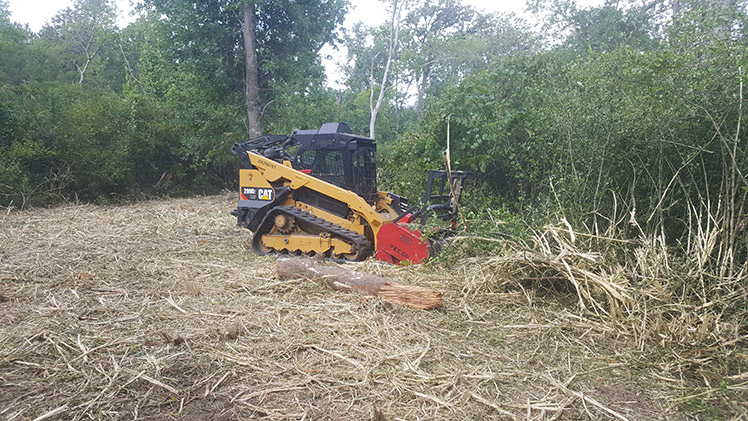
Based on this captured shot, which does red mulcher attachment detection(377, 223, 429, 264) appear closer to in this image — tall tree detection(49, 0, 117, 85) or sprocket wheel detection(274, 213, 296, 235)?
sprocket wheel detection(274, 213, 296, 235)

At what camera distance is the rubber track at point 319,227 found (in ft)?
21.6

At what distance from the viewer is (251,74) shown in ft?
49.0

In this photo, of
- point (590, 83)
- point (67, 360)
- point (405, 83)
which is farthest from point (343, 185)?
point (405, 83)

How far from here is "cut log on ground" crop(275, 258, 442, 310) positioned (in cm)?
452

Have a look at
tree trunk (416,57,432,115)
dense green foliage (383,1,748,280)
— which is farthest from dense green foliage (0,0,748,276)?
tree trunk (416,57,432,115)

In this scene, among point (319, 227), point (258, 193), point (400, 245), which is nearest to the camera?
point (400, 245)

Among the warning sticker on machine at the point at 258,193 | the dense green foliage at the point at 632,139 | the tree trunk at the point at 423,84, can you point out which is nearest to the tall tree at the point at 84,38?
the tree trunk at the point at 423,84

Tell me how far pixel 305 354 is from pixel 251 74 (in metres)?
12.9

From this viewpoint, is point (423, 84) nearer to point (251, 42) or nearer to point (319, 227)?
point (251, 42)

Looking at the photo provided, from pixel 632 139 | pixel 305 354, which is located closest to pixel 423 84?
pixel 632 139

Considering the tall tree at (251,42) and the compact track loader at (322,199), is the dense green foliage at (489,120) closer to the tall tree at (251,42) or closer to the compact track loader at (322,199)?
the tall tree at (251,42)

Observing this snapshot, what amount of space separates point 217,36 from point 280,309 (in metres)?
12.6

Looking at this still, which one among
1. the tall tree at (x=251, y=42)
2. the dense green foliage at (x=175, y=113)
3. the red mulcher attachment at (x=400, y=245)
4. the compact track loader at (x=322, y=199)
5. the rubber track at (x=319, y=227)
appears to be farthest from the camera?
the tall tree at (x=251, y=42)

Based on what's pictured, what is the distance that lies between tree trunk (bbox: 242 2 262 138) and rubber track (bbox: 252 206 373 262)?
8.40 metres
